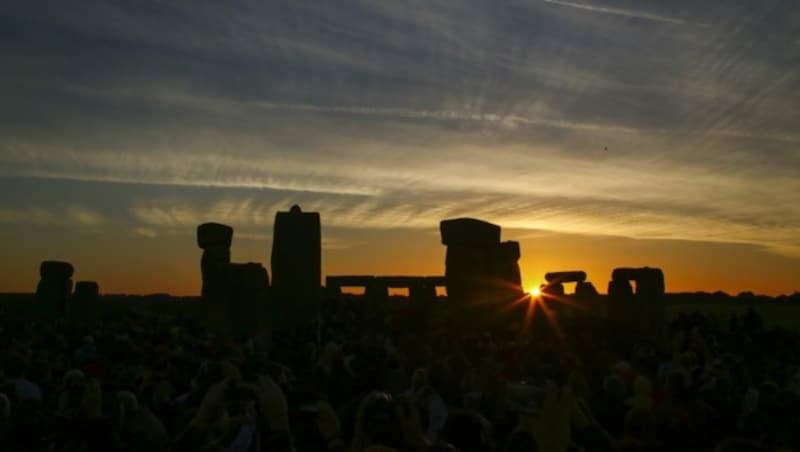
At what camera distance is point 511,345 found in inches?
655

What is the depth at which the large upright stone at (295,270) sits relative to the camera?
94.1ft

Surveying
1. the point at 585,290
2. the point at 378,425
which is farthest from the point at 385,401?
the point at 585,290

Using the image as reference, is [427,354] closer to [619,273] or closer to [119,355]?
[119,355]

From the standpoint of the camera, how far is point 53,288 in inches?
1435

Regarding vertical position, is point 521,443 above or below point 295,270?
below

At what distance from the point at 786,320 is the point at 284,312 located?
32.9 metres

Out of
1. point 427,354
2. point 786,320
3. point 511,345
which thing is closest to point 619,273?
point 511,345

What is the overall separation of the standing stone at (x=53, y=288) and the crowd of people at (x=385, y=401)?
20.8 metres

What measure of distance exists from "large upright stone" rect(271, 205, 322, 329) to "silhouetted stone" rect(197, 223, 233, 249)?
9.28 ft

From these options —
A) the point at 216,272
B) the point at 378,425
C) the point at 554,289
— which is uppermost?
the point at 554,289

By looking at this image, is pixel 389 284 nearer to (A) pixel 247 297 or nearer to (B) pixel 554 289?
(B) pixel 554 289

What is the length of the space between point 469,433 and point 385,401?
1.02 metres

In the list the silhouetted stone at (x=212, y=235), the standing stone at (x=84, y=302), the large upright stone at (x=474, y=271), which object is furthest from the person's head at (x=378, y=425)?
the standing stone at (x=84, y=302)

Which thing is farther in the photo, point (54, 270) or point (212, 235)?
point (54, 270)
